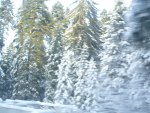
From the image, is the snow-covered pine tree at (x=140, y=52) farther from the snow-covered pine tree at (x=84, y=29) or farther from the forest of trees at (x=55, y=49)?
the snow-covered pine tree at (x=84, y=29)

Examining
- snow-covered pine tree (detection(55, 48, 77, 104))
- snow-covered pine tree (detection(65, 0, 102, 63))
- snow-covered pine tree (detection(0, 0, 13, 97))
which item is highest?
snow-covered pine tree (detection(0, 0, 13, 97))

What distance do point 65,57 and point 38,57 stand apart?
4.99m

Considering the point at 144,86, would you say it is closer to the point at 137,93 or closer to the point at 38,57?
the point at 137,93

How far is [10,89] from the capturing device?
36875 mm

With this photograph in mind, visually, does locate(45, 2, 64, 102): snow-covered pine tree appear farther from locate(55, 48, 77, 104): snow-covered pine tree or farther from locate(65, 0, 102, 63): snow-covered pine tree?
locate(65, 0, 102, 63): snow-covered pine tree

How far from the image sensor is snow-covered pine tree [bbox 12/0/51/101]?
109 ft

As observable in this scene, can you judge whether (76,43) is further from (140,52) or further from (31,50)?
(140,52)

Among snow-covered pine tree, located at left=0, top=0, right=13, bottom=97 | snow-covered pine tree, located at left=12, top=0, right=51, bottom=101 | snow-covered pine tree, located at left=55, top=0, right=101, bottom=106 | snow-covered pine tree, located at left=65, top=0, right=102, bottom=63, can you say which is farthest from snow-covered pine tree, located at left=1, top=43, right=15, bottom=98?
snow-covered pine tree, located at left=65, top=0, right=102, bottom=63

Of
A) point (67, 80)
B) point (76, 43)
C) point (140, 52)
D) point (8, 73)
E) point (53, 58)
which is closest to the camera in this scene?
point (140, 52)

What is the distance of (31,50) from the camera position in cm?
3384

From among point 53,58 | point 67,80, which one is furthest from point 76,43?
point 53,58

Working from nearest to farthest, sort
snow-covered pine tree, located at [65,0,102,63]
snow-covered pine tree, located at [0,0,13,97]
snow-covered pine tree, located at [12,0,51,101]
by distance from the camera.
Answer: snow-covered pine tree, located at [65,0,102,63] → snow-covered pine tree, located at [12,0,51,101] → snow-covered pine tree, located at [0,0,13,97]

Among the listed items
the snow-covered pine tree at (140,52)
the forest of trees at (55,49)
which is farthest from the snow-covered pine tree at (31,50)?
the snow-covered pine tree at (140,52)

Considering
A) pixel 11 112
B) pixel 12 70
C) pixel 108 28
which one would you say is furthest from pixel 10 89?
pixel 11 112
